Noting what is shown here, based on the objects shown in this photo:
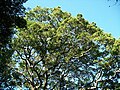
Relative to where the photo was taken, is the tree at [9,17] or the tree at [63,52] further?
the tree at [63,52]

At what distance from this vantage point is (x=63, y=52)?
27.4m

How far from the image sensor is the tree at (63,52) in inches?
1057

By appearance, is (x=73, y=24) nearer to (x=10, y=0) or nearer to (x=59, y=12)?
(x=59, y=12)

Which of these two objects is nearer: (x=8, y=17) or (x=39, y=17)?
(x=8, y=17)

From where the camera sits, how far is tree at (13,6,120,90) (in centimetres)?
2686

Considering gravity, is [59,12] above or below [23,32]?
above

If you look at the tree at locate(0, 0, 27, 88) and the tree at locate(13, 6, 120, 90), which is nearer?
the tree at locate(0, 0, 27, 88)

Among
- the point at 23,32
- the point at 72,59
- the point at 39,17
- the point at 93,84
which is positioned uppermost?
the point at 39,17

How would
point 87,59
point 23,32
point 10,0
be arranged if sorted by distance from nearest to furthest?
point 10,0 < point 23,32 < point 87,59

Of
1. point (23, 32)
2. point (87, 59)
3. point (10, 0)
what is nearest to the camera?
point (10, 0)

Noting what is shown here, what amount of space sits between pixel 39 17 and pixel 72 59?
18.9 ft

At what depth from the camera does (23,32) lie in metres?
26.8

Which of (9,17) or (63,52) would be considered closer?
(9,17)

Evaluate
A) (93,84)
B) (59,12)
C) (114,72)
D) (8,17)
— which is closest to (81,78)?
(93,84)
